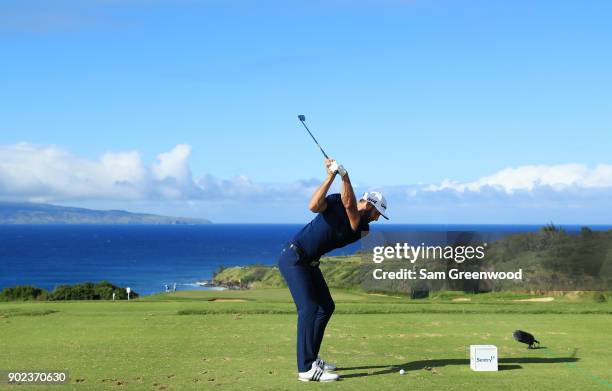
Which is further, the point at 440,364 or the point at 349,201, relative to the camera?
the point at 440,364

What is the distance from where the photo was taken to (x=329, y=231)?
970 cm

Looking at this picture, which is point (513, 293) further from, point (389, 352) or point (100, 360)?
point (100, 360)

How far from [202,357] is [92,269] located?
13832 centimetres

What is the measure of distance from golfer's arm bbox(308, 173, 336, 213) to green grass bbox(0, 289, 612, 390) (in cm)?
204

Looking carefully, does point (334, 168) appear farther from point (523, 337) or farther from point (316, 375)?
point (523, 337)

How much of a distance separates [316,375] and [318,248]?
1.51m

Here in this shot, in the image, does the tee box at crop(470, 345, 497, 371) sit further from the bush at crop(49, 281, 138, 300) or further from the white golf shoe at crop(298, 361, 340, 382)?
the bush at crop(49, 281, 138, 300)

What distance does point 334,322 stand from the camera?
1565 cm

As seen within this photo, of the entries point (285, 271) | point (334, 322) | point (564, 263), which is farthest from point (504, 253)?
point (285, 271)

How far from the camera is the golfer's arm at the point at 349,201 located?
9297 millimetres
